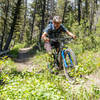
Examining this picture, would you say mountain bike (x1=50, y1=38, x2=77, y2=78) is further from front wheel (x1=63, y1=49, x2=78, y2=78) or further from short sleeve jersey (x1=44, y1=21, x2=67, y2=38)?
short sleeve jersey (x1=44, y1=21, x2=67, y2=38)

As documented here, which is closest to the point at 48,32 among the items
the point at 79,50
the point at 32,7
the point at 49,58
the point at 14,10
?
the point at 49,58

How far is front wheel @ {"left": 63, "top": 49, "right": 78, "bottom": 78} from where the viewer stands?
4207mm

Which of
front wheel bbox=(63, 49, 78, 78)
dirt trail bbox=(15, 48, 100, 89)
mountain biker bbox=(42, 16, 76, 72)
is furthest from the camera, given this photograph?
mountain biker bbox=(42, 16, 76, 72)

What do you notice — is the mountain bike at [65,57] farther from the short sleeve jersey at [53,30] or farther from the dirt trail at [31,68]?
the dirt trail at [31,68]

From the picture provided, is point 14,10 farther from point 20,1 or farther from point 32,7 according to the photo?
point 32,7

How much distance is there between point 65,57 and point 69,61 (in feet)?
0.75

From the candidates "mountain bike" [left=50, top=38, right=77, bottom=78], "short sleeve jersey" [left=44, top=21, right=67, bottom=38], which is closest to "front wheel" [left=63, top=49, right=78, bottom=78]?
"mountain bike" [left=50, top=38, right=77, bottom=78]

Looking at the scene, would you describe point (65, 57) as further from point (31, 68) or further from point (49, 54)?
point (31, 68)

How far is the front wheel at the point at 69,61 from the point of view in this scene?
421 centimetres

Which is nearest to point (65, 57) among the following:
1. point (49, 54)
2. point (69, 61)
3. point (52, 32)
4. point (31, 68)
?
point (69, 61)

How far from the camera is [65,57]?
458cm

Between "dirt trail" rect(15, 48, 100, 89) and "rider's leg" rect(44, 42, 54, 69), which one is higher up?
"rider's leg" rect(44, 42, 54, 69)

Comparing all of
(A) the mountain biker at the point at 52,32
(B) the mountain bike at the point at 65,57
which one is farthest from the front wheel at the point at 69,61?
(A) the mountain biker at the point at 52,32

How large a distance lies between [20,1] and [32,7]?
18852 millimetres
